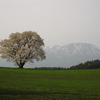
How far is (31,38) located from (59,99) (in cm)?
5295

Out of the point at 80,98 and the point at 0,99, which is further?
the point at 80,98

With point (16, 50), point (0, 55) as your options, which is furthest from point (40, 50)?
point (0, 55)

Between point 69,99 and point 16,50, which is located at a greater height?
point 16,50

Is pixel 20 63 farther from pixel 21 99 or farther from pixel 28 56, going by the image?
pixel 21 99

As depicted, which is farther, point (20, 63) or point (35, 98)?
point (20, 63)

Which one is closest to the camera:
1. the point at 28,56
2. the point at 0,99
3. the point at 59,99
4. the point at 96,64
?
the point at 0,99

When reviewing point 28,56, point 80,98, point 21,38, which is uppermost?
point 21,38

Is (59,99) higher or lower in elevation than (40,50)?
lower

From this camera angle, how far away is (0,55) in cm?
6719

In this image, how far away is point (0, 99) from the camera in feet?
44.0

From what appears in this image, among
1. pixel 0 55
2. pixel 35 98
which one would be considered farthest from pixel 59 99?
pixel 0 55

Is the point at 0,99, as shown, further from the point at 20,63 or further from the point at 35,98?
the point at 20,63

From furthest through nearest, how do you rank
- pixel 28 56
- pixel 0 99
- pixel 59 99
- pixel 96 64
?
pixel 96 64 → pixel 28 56 → pixel 59 99 → pixel 0 99

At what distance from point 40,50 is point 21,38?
9034 millimetres
